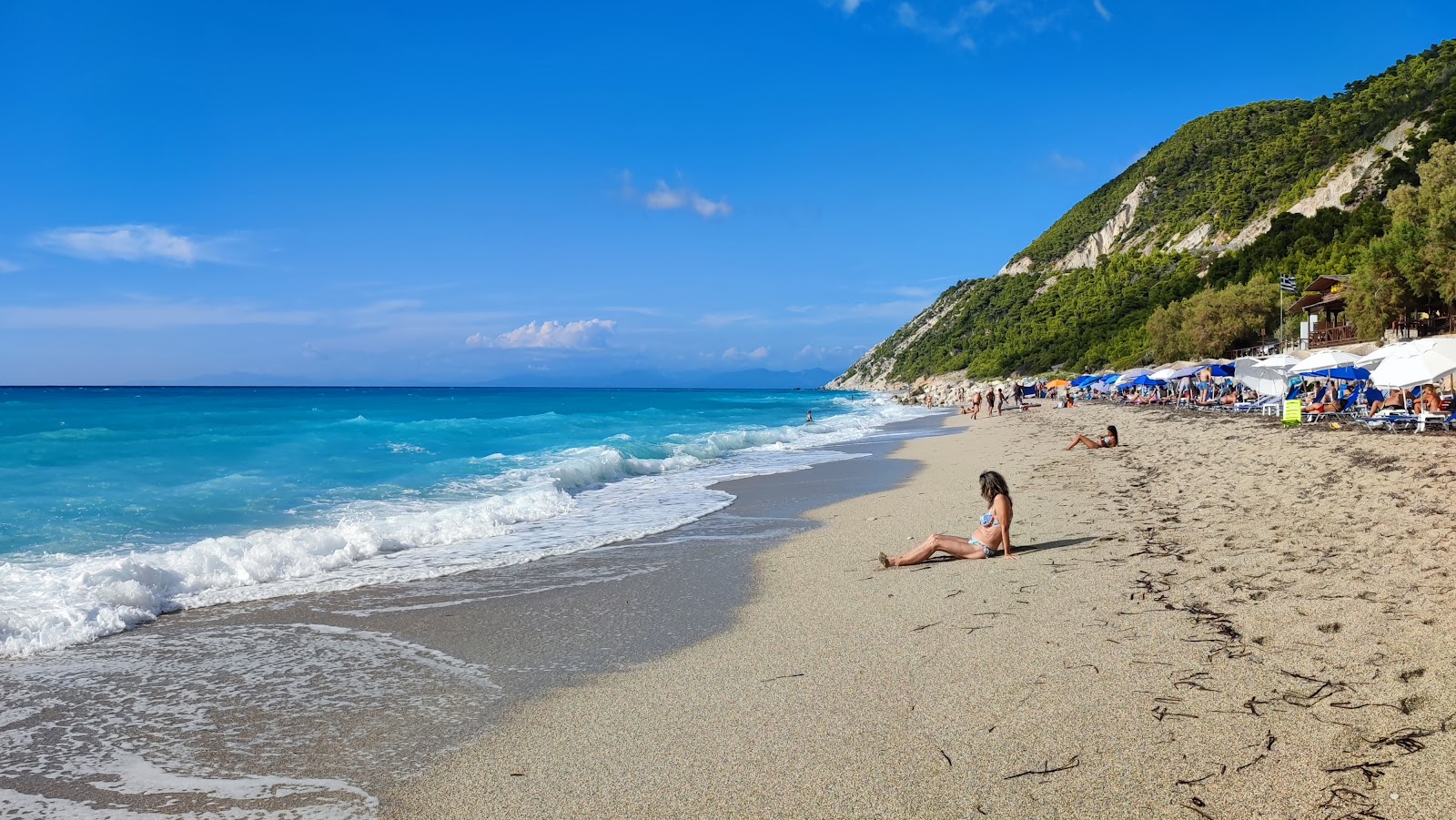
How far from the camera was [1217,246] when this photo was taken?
87.2m

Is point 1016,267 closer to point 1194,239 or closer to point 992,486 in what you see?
point 1194,239

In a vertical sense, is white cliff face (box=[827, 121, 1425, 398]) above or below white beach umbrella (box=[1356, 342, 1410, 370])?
above

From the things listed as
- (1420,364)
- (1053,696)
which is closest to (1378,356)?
(1420,364)

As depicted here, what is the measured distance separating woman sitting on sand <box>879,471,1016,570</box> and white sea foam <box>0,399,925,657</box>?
423 centimetres

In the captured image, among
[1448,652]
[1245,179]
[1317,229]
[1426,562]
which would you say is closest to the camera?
[1448,652]

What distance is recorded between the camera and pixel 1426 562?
20.8 ft

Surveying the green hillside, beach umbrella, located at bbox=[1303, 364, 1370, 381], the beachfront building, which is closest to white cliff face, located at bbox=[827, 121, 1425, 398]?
the green hillside

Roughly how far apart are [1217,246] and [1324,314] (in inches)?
1675

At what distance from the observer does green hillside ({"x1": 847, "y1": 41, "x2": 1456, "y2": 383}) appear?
53875 mm

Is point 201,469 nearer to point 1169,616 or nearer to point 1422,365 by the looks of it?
point 1169,616

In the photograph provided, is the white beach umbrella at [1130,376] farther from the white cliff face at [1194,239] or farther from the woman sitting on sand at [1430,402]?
the white cliff face at [1194,239]

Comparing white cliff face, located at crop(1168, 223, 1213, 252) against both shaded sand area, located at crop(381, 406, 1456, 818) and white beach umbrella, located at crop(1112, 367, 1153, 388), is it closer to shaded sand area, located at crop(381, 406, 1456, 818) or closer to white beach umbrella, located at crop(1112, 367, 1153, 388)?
white beach umbrella, located at crop(1112, 367, 1153, 388)

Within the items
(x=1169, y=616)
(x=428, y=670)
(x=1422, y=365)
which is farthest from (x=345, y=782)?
(x=1422, y=365)

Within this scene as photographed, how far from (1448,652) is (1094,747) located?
7.69 ft
